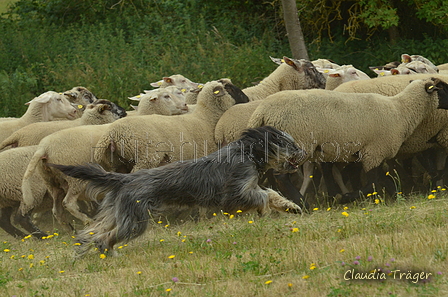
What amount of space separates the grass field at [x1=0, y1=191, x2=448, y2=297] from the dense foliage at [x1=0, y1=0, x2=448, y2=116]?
9.14 m

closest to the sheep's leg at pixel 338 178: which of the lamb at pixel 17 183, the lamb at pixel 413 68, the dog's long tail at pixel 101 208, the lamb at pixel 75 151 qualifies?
the lamb at pixel 75 151

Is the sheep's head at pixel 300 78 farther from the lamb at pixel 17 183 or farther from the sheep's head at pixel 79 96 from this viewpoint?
the lamb at pixel 17 183

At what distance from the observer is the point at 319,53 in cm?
1694

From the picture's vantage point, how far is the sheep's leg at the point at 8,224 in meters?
8.89

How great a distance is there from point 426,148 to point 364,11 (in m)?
7.10

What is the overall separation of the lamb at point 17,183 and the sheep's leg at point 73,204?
49cm

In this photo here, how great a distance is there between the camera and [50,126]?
9477 mm

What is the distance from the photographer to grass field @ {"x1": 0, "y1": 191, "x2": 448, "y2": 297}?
4.40 meters

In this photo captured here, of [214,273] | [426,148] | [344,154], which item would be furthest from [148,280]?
[426,148]

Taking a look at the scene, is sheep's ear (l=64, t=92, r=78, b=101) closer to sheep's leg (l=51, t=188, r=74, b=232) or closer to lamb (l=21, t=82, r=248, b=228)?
lamb (l=21, t=82, r=248, b=228)

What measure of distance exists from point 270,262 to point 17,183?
4.48 m

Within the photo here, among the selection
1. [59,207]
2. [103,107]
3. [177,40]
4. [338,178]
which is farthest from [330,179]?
[177,40]

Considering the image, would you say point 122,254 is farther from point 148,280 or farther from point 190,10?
point 190,10

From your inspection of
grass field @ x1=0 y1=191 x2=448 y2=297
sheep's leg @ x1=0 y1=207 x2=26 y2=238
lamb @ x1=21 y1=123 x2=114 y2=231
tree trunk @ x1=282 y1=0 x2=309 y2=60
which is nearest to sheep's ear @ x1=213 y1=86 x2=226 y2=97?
lamb @ x1=21 y1=123 x2=114 y2=231
